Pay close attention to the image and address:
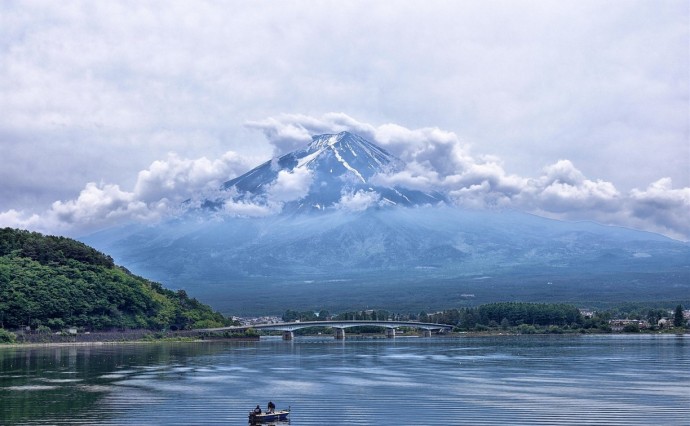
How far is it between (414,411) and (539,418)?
5404 millimetres

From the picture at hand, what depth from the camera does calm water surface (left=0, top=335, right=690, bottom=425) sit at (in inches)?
1468

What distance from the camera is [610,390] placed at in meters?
46.3

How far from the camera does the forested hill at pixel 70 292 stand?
95787mm

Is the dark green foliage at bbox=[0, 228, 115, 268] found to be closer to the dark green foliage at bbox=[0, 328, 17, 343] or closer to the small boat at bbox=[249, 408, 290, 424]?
the dark green foliage at bbox=[0, 328, 17, 343]

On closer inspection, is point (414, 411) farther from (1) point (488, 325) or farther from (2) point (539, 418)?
(1) point (488, 325)

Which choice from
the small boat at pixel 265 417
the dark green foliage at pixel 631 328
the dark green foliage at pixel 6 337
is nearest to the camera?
the small boat at pixel 265 417

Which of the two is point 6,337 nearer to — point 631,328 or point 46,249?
point 46,249

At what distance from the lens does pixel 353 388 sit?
48531mm

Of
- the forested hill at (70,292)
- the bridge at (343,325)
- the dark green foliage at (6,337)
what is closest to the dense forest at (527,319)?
the bridge at (343,325)

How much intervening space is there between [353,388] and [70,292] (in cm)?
5892

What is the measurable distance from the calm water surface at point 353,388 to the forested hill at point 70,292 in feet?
59.8

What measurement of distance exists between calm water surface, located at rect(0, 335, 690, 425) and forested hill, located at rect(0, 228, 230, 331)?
18.2 meters

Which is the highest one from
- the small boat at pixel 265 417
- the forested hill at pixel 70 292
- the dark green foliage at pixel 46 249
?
the dark green foliage at pixel 46 249

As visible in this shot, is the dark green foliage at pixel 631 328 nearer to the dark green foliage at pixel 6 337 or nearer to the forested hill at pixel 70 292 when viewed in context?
the forested hill at pixel 70 292
